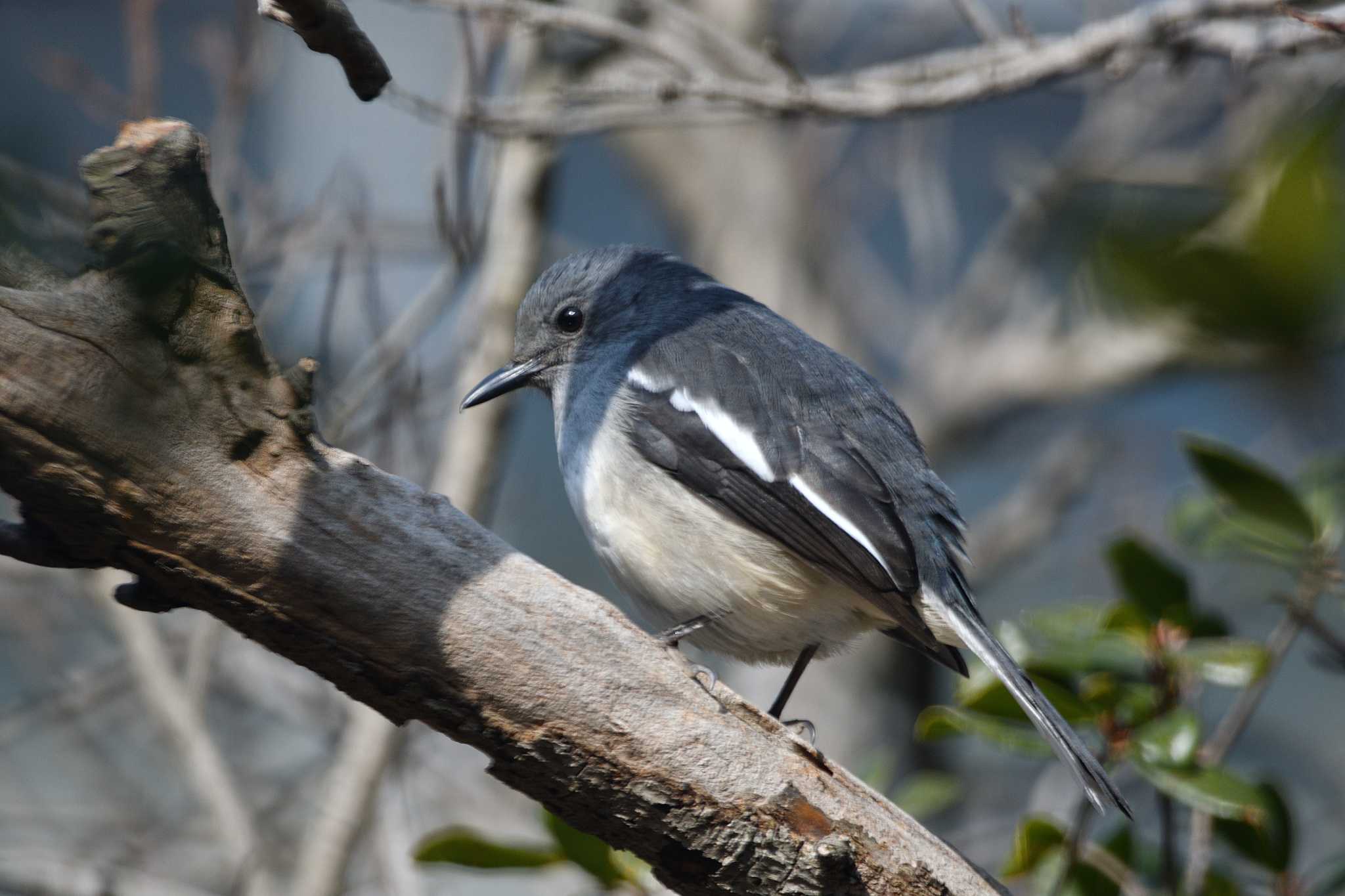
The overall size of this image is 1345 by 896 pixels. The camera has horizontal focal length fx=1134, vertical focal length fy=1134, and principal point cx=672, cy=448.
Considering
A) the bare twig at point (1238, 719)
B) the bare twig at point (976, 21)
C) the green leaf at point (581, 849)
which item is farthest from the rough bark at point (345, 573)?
the bare twig at point (976, 21)

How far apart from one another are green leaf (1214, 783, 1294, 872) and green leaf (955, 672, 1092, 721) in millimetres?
463

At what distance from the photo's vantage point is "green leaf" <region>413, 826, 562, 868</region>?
2.72 metres

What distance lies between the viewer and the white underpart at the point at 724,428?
285cm

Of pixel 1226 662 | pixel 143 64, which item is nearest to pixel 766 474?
pixel 1226 662

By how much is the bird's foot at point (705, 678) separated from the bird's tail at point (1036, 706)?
2.28 feet

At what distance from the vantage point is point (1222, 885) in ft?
9.25

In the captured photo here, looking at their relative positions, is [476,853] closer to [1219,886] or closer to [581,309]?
[581,309]

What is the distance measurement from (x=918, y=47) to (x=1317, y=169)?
740 centimetres

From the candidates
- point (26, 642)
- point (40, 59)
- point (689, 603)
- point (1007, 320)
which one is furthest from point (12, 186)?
point (1007, 320)

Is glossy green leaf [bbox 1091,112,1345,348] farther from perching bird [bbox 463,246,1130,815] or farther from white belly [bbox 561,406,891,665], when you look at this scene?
white belly [bbox 561,406,891,665]

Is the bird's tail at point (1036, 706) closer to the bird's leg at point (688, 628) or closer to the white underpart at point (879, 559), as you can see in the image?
the white underpart at point (879, 559)

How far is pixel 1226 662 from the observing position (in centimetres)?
270

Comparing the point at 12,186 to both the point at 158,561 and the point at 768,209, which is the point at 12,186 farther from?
the point at 768,209

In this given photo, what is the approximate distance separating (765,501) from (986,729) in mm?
736
